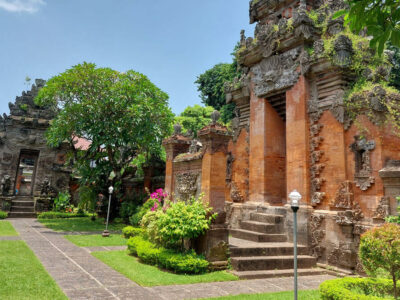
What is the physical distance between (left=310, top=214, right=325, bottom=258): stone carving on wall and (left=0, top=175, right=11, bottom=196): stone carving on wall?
19.9 meters

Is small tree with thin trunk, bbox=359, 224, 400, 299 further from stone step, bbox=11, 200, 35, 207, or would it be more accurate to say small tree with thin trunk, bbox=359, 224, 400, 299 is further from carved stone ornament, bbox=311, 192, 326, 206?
stone step, bbox=11, 200, 35, 207

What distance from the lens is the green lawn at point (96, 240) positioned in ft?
36.9

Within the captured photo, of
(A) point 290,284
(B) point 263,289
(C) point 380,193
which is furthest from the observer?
(C) point 380,193

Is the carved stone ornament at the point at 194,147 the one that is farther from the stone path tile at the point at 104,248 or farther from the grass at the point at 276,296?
the grass at the point at 276,296

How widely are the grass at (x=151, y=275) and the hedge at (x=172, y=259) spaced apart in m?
0.18

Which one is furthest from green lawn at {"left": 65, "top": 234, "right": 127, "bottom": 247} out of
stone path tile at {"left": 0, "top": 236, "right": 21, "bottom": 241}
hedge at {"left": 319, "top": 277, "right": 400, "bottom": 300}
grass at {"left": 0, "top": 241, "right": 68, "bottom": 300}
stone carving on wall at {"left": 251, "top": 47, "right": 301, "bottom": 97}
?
hedge at {"left": 319, "top": 277, "right": 400, "bottom": 300}

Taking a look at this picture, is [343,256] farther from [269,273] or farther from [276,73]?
[276,73]

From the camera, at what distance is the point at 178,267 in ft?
24.8

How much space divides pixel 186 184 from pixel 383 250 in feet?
21.0

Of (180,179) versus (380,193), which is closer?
(380,193)

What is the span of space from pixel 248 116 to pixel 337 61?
4.43 metres

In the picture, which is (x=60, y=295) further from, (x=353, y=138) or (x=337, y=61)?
(x=337, y=61)

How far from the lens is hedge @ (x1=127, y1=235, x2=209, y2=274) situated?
7.61 meters

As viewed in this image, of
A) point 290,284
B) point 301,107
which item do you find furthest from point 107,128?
point 290,284
